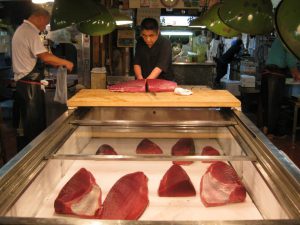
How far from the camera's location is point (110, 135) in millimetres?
3055

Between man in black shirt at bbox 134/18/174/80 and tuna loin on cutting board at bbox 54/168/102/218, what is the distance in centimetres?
249

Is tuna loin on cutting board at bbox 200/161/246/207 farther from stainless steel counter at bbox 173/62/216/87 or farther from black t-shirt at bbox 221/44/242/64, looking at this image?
black t-shirt at bbox 221/44/242/64

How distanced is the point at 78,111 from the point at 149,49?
1947 millimetres

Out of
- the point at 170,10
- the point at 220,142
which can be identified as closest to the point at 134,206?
the point at 220,142

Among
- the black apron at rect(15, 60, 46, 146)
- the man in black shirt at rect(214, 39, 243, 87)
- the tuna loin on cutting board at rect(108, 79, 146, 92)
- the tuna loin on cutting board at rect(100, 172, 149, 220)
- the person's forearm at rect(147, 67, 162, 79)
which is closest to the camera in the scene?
the tuna loin on cutting board at rect(100, 172, 149, 220)

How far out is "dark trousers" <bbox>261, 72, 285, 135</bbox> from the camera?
653 centimetres

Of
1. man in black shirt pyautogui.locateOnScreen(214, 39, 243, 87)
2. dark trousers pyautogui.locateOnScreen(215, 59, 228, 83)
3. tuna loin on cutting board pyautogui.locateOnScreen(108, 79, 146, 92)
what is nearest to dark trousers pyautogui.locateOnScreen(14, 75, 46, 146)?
tuna loin on cutting board pyautogui.locateOnScreen(108, 79, 146, 92)

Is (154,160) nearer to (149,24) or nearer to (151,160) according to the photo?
(151,160)

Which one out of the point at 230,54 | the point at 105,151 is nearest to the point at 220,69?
the point at 230,54

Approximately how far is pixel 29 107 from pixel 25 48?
81cm

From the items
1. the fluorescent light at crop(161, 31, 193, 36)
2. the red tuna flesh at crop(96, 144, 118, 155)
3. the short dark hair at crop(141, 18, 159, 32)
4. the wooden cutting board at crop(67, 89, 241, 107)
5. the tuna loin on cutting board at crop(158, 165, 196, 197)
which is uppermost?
the fluorescent light at crop(161, 31, 193, 36)

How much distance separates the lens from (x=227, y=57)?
10.5 m

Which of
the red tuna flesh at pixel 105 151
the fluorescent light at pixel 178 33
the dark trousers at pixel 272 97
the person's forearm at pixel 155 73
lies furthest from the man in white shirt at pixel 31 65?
the fluorescent light at pixel 178 33

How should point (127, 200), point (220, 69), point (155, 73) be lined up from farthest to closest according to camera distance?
point (220, 69), point (155, 73), point (127, 200)
